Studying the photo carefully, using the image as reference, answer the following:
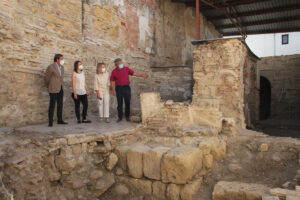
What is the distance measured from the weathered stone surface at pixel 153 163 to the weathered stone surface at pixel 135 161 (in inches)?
3.2

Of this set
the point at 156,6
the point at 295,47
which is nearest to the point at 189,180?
the point at 156,6

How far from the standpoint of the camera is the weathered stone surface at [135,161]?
461 centimetres

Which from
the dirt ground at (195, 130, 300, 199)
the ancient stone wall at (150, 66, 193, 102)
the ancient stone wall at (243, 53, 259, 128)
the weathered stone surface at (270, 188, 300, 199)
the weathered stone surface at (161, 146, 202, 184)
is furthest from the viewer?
the ancient stone wall at (150, 66, 193, 102)

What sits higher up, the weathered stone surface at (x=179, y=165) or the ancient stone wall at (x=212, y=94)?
the ancient stone wall at (x=212, y=94)

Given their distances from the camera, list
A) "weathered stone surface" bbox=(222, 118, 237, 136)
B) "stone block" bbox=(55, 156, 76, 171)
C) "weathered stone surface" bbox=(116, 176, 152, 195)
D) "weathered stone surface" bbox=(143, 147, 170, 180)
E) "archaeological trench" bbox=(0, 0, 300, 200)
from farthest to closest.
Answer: "weathered stone surface" bbox=(222, 118, 237, 136), "weathered stone surface" bbox=(116, 176, 152, 195), "weathered stone surface" bbox=(143, 147, 170, 180), "stone block" bbox=(55, 156, 76, 171), "archaeological trench" bbox=(0, 0, 300, 200)

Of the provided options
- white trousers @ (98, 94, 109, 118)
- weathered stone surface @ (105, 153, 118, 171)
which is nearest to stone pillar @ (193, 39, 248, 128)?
white trousers @ (98, 94, 109, 118)

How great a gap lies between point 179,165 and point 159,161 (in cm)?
38

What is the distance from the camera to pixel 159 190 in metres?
4.46

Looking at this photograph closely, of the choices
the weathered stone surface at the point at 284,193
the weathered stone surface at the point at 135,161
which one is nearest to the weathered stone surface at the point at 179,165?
the weathered stone surface at the point at 135,161

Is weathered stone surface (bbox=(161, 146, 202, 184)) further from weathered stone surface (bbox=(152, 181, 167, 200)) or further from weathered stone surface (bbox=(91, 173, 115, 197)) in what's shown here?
weathered stone surface (bbox=(91, 173, 115, 197))

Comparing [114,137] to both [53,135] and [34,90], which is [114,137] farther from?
[34,90]

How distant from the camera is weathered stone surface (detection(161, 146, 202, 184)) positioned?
4.21 metres

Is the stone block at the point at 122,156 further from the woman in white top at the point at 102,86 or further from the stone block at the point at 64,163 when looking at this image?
the woman in white top at the point at 102,86

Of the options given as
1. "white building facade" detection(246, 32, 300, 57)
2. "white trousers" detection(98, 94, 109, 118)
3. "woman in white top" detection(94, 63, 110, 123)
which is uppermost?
"white building facade" detection(246, 32, 300, 57)
